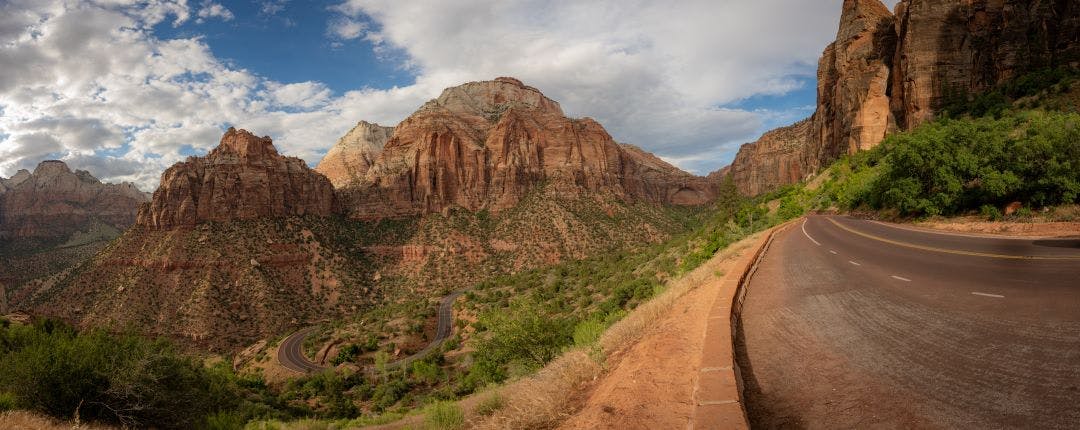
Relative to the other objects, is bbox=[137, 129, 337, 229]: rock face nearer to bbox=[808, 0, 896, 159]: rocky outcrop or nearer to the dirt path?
the dirt path

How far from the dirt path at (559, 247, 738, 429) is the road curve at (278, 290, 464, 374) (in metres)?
38.3

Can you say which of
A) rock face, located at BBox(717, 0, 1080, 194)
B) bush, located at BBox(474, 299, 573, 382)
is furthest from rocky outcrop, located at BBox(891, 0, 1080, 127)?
bush, located at BBox(474, 299, 573, 382)

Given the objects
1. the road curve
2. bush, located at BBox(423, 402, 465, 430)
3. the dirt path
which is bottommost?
the road curve

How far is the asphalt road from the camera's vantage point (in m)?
3.60

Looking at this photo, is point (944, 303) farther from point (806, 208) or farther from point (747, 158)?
point (747, 158)

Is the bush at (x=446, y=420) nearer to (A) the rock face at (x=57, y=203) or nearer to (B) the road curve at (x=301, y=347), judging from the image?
(B) the road curve at (x=301, y=347)

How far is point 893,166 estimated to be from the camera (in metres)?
24.8

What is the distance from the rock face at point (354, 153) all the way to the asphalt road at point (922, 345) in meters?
163

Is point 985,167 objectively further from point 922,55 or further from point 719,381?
point 922,55

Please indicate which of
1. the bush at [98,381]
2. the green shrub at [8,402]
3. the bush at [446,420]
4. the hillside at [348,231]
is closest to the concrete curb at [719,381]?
the bush at [446,420]

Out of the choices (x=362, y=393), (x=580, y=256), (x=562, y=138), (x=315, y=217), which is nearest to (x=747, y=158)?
(x=562, y=138)

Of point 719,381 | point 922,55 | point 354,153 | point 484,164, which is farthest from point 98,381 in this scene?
point 354,153

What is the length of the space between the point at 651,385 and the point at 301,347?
53649 millimetres

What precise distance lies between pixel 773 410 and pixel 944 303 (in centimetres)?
493
